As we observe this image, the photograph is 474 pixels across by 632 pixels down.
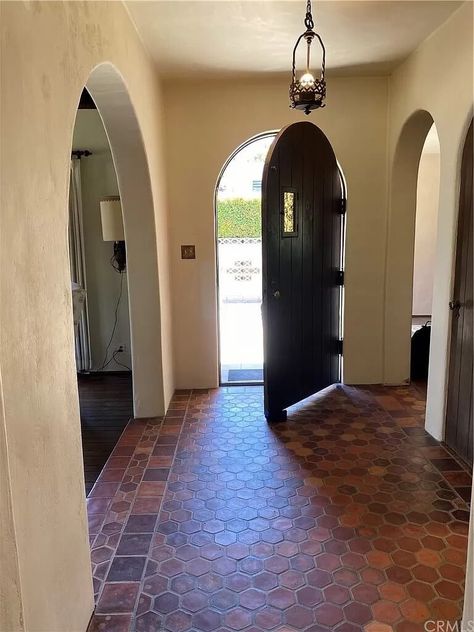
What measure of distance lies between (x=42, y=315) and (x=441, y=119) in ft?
9.04

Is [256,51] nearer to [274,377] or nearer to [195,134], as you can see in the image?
[195,134]

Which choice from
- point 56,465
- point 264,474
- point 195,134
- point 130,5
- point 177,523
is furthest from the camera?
point 195,134

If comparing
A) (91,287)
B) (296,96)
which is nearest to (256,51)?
(296,96)

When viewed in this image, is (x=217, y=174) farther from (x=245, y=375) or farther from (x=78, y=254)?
(x=245, y=375)

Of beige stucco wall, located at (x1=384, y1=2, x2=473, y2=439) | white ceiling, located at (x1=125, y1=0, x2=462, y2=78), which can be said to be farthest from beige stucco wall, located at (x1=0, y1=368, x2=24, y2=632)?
beige stucco wall, located at (x1=384, y1=2, x2=473, y2=439)

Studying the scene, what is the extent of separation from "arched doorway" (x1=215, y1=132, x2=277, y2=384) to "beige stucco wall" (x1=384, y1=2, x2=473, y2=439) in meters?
1.29

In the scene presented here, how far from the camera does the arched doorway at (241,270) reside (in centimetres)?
516

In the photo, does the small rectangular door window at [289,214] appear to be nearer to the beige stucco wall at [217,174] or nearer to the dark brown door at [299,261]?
the dark brown door at [299,261]

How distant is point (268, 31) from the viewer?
2.98 metres

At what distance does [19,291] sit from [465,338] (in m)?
2.56

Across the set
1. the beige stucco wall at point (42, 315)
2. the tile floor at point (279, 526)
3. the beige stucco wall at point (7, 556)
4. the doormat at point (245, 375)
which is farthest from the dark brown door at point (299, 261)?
the beige stucco wall at point (7, 556)

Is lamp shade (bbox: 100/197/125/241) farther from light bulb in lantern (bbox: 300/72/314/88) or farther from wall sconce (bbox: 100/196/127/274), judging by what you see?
light bulb in lantern (bbox: 300/72/314/88)

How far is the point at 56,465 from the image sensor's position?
150 cm

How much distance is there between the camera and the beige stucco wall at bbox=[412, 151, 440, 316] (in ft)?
23.0
